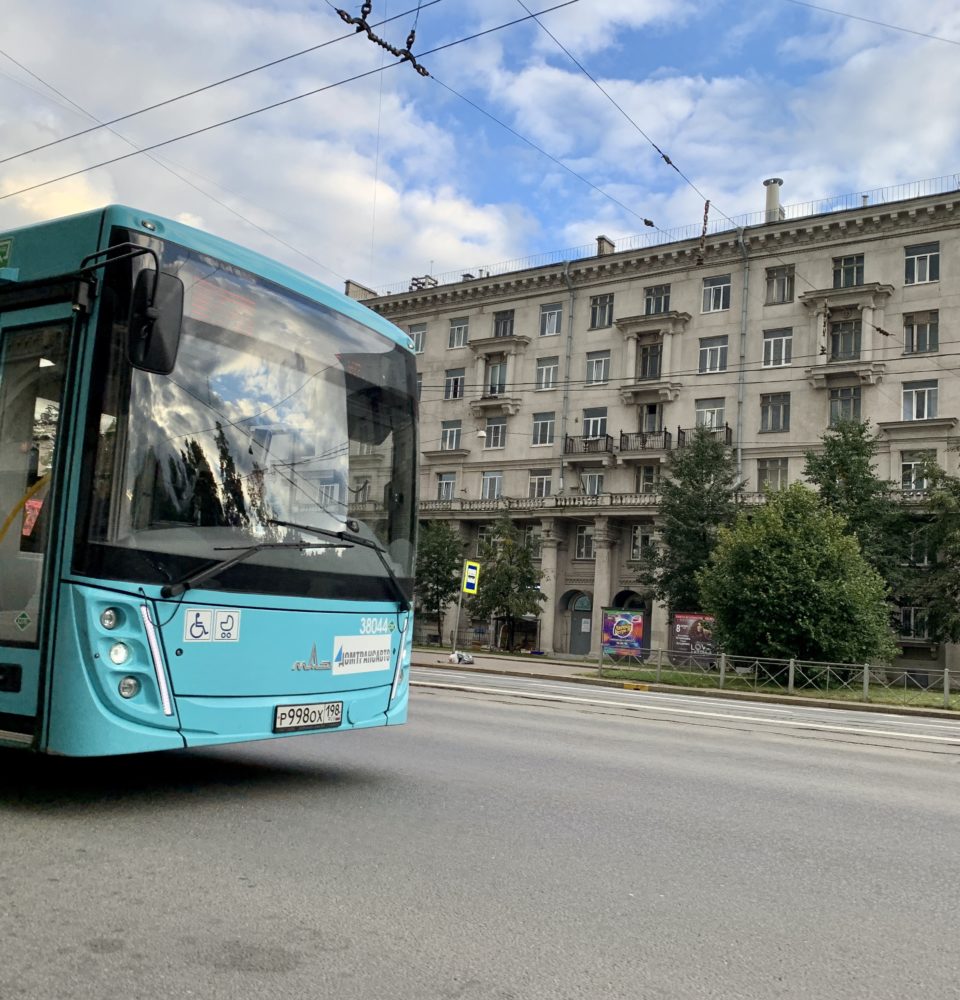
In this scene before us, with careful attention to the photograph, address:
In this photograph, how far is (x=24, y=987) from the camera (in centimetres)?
337

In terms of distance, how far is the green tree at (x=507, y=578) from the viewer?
4741cm

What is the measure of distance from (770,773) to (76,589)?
19.2ft

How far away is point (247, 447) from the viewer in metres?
6.16

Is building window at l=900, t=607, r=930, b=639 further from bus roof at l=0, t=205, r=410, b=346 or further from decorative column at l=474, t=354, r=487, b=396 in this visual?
bus roof at l=0, t=205, r=410, b=346

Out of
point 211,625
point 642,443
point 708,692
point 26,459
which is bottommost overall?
point 708,692

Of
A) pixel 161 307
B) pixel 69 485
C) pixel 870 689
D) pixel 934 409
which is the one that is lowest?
pixel 870 689

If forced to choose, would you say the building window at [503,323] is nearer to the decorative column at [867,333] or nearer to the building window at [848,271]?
the building window at [848,271]

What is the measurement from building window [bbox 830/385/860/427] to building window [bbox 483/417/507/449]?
55.5 feet

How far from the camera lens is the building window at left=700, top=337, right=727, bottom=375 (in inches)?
1845

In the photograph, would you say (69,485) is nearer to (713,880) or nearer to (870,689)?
(713,880)

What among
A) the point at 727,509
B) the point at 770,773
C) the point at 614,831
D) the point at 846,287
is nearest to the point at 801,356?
the point at 846,287

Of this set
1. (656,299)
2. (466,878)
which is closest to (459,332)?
(656,299)

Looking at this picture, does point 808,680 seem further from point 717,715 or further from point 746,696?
point 717,715

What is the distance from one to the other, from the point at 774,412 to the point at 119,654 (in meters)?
42.8
